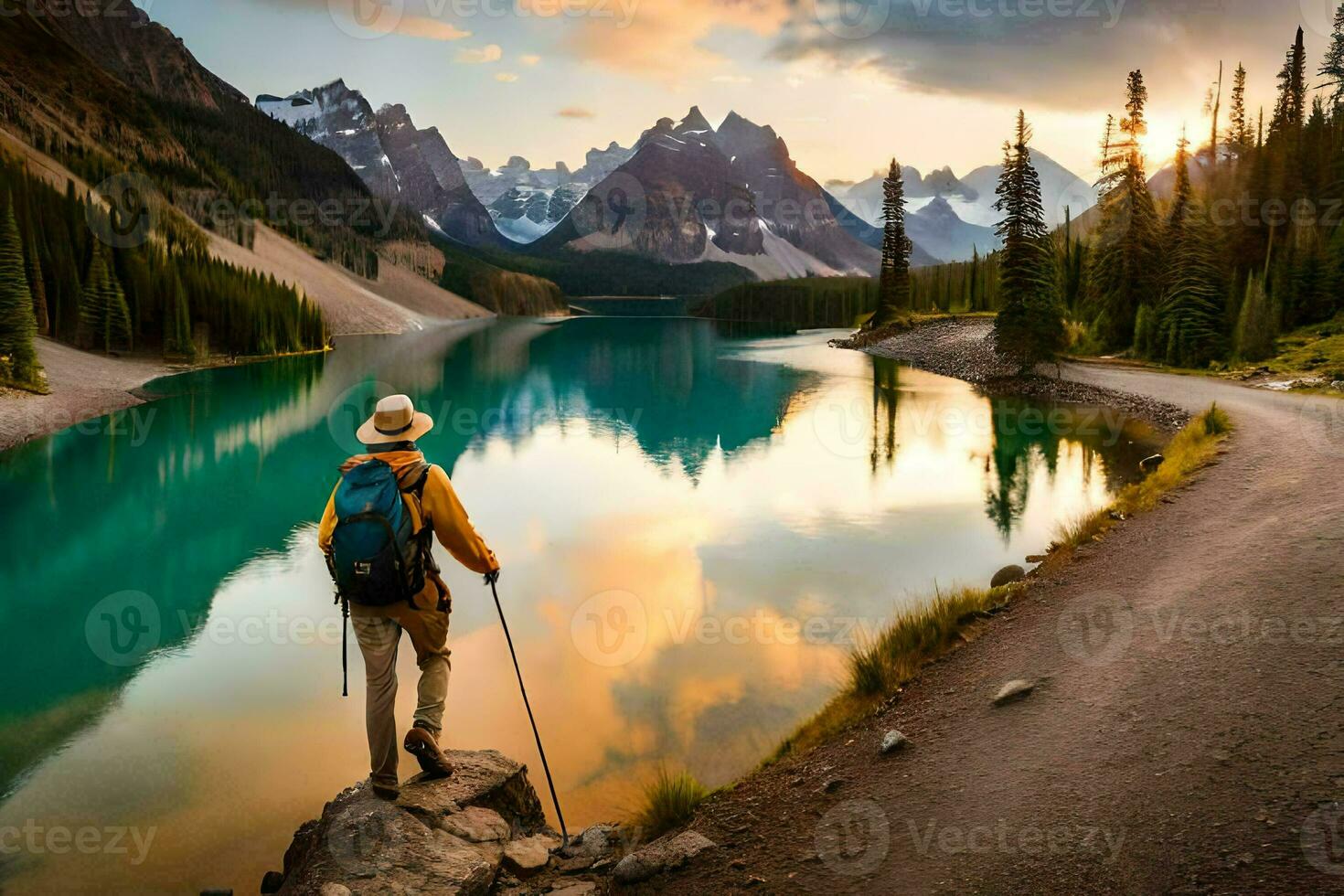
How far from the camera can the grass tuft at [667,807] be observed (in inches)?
301

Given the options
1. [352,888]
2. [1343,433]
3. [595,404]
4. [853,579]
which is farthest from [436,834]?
[595,404]

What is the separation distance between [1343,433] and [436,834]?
21342 millimetres

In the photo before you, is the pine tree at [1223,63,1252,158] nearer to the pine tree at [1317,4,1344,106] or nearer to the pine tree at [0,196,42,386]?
the pine tree at [1317,4,1344,106]

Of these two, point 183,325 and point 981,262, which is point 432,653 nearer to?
point 183,325

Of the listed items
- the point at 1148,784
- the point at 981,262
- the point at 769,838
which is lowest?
the point at 769,838

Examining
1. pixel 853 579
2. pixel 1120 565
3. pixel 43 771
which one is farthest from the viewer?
pixel 853 579

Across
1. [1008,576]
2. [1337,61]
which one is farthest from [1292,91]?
[1008,576]

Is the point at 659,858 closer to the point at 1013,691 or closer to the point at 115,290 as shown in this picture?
the point at 1013,691

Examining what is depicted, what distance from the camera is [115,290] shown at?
63.7 meters

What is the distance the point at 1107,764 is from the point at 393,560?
19.7ft

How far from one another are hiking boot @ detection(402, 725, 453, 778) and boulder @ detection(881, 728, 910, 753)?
4.13m

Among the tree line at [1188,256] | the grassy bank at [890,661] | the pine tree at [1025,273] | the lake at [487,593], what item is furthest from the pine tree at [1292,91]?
the grassy bank at [890,661]

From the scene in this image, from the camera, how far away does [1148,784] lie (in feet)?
20.5

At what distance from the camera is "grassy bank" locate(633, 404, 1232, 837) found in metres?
7.84
